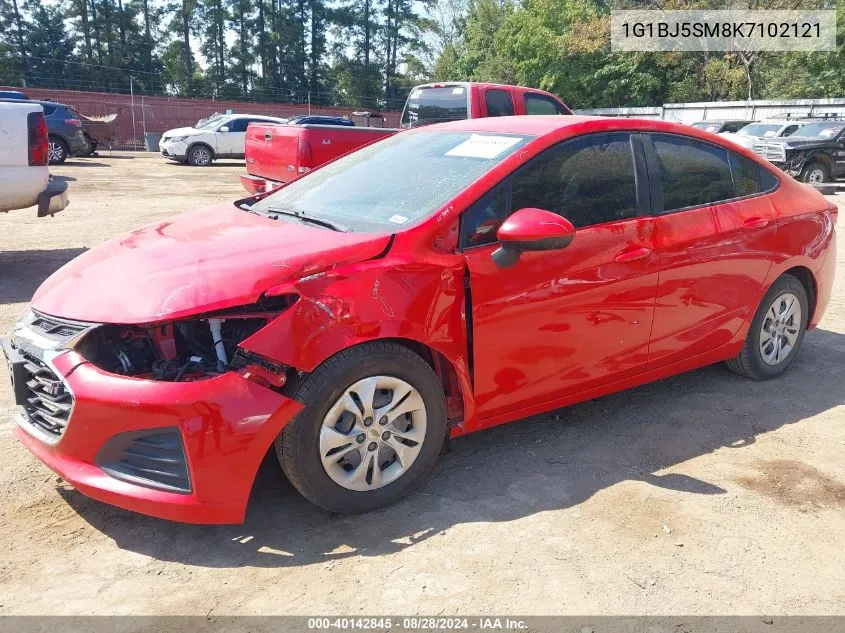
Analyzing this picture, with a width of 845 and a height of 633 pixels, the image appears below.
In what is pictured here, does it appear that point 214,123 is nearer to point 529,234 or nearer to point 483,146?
point 483,146

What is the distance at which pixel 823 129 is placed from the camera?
19.6 metres

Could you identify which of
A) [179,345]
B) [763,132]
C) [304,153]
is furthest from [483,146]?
[763,132]

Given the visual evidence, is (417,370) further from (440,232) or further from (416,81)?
(416,81)

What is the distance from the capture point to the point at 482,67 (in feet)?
173

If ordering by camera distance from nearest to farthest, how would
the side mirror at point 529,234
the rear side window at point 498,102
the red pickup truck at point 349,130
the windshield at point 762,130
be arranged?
the side mirror at point 529,234 < the red pickup truck at point 349,130 < the rear side window at point 498,102 < the windshield at point 762,130

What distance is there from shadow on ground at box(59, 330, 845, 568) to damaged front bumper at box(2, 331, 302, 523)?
0.27 m

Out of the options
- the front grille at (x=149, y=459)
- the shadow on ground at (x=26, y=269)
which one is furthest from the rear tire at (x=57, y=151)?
the front grille at (x=149, y=459)

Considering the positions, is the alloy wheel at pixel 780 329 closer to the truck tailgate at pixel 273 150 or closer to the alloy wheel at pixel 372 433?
the alloy wheel at pixel 372 433

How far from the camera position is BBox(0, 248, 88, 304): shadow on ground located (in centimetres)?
668

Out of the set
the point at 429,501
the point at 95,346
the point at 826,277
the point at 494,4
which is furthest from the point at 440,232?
the point at 494,4

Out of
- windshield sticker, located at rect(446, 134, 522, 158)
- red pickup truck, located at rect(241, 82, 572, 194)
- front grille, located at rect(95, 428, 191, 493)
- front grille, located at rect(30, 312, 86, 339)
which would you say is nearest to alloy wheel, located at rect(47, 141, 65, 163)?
red pickup truck, located at rect(241, 82, 572, 194)

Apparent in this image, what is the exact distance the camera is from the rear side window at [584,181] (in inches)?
139

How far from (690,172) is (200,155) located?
21.6 m

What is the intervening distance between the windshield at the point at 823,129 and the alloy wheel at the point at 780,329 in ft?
56.2
